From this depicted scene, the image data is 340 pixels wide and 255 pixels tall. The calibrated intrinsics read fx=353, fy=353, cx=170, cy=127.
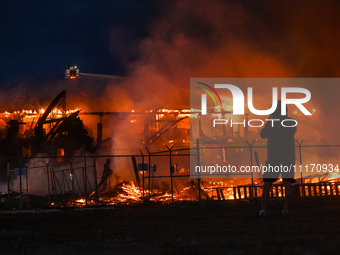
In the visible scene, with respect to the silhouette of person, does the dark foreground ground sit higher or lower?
lower

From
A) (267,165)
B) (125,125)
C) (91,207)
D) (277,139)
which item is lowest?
(91,207)

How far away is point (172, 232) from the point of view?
15.1ft

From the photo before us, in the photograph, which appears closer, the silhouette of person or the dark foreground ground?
the dark foreground ground

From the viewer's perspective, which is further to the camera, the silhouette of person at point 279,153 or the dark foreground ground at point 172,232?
the silhouette of person at point 279,153

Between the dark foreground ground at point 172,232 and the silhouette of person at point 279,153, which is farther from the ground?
the silhouette of person at point 279,153

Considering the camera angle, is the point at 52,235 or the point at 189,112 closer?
the point at 52,235

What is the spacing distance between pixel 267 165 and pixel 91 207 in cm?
469

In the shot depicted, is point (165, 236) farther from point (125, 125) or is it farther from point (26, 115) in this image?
point (26, 115)

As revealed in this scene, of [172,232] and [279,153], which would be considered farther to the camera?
[279,153]

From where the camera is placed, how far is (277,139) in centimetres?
566

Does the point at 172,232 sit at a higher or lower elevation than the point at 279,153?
lower

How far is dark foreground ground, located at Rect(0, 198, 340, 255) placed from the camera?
10.9 ft

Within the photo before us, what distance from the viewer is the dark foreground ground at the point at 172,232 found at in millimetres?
3334

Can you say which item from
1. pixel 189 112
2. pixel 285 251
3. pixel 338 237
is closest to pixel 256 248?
pixel 285 251
